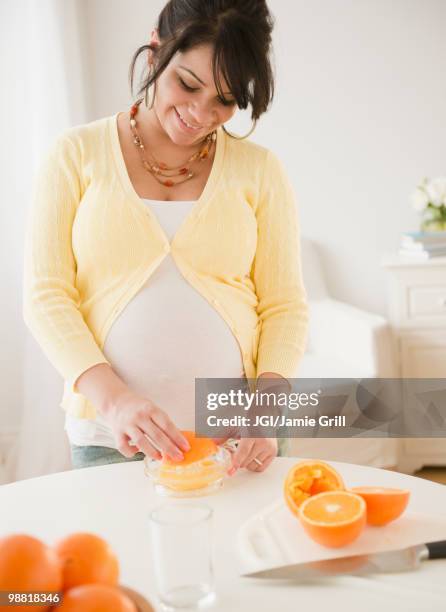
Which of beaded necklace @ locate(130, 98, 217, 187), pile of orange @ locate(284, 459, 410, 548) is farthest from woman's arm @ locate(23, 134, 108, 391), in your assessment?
pile of orange @ locate(284, 459, 410, 548)

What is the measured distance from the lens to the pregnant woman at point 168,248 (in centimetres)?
112

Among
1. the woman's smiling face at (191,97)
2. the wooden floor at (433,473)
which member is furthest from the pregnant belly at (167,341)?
the wooden floor at (433,473)

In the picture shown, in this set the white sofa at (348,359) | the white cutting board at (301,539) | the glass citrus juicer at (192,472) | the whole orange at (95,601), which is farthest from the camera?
the white sofa at (348,359)

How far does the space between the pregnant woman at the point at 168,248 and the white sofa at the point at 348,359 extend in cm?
134

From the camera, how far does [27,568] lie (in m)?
0.56

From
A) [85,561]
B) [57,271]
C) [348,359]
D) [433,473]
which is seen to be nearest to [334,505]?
[85,561]

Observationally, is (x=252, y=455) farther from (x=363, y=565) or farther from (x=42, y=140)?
(x=42, y=140)

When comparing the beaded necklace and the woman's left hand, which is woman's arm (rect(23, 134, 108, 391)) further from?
the woman's left hand

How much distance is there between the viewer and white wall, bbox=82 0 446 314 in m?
2.93

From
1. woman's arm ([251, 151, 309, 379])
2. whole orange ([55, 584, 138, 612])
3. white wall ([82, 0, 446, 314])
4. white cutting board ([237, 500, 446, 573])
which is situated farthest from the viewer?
white wall ([82, 0, 446, 314])

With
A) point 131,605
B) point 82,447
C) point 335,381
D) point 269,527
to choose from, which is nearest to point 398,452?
point 335,381

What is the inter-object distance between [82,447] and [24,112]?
1822 millimetres

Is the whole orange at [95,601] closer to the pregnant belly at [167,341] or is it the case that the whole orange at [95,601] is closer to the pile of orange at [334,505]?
the pile of orange at [334,505]

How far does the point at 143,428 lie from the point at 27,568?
0.44 meters
